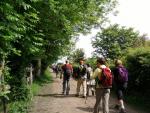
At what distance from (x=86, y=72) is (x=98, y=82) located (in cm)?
801

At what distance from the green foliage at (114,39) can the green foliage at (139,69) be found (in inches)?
1466

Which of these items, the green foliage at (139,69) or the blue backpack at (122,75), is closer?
the blue backpack at (122,75)

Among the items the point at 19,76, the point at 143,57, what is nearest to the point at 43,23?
the point at 19,76

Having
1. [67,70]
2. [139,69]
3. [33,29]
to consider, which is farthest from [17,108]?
[139,69]

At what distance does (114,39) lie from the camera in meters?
64.3

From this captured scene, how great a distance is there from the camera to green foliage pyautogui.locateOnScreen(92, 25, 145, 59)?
61.8 metres

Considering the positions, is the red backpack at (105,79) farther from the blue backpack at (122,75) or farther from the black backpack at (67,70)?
the black backpack at (67,70)

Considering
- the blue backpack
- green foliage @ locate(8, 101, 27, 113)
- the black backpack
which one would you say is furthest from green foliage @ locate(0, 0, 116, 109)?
the blue backpack

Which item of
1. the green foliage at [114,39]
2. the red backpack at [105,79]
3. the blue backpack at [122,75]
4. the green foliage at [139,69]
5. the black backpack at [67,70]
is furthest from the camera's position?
the green foliage at [114,39]

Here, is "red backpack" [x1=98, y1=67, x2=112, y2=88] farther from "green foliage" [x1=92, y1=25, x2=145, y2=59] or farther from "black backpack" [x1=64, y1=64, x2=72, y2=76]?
"green foliage" [x1=92, y1=25, x2=145, y2=59]

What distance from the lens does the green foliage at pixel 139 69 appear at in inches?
770

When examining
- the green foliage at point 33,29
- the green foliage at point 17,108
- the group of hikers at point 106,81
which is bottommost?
the green foliage at point 17,108

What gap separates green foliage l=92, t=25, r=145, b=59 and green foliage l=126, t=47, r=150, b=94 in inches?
1466

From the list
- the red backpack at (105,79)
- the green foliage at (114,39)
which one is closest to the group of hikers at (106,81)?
the red backpack at (105,79)
